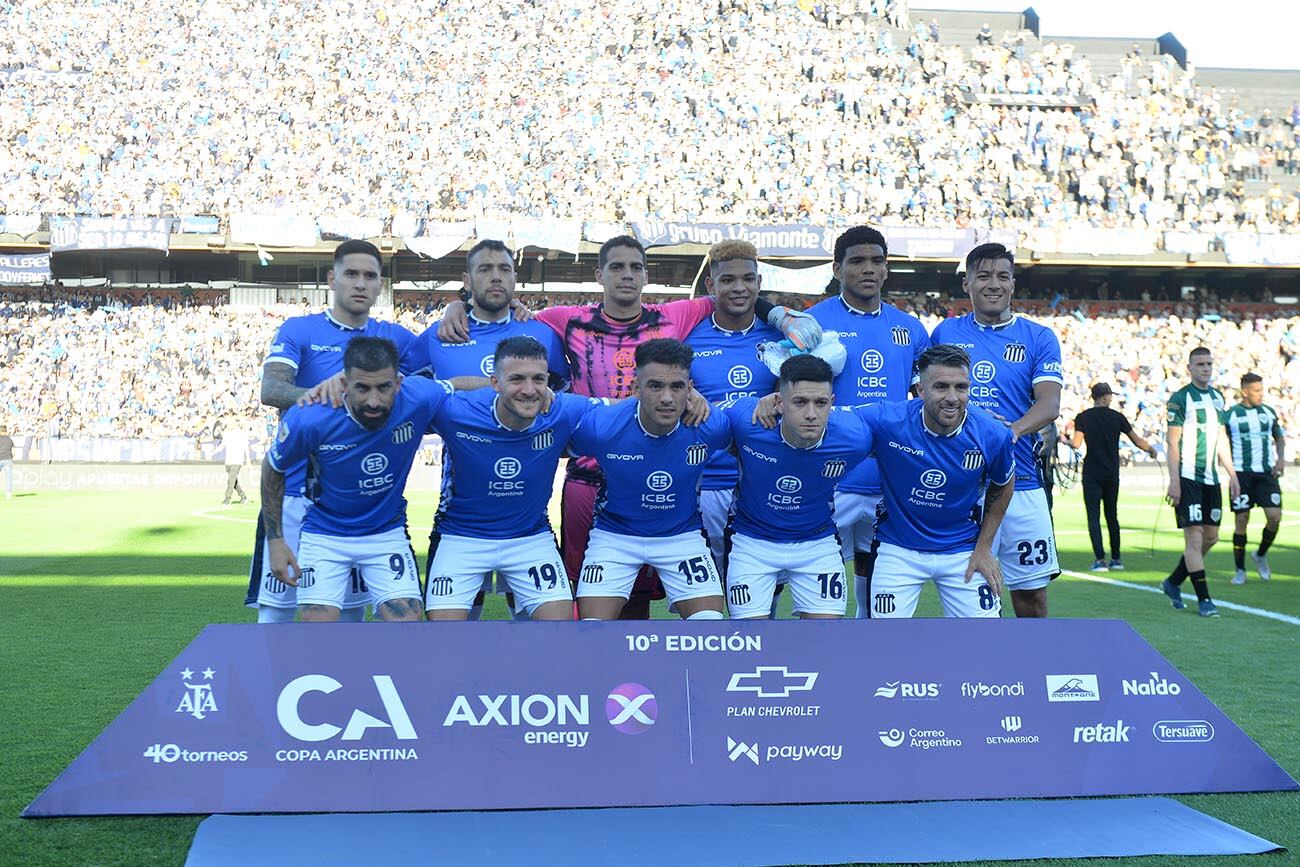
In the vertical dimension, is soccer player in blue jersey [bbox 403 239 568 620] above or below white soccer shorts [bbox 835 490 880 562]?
above

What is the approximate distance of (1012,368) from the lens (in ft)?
21.5

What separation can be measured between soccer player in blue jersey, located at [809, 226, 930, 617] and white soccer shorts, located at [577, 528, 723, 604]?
900 millimetres

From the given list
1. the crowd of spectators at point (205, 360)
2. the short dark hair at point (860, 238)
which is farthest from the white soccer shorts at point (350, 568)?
the crowd of spectators at point (205, 360)

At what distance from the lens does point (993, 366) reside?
6.57m

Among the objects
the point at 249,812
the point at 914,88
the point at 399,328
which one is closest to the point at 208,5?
the point at 914,88

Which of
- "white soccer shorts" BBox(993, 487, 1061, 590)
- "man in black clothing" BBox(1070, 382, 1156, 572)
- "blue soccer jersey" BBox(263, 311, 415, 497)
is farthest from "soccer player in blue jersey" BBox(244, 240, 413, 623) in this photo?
"man in black clothing" BBox(1070, 382, 1156, 572)

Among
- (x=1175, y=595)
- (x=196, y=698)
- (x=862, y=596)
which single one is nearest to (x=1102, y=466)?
(x=1175, y=595)

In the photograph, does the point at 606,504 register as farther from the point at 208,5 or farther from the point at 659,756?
the point at 208,5

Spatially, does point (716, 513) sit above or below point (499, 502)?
below

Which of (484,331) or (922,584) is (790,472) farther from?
(484,331)

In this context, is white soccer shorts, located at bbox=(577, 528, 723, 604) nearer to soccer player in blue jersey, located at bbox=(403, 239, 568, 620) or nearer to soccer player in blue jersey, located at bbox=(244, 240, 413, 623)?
soccer player in blue jersey, located at bbox=(403, 239, 568, 620)

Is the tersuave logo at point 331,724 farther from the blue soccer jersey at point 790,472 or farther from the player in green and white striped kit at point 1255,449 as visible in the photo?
Answer: the player in green and white striped kit at point 1255,449

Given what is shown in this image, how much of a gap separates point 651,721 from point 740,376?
7.40 ft

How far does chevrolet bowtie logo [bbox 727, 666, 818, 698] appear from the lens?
4441mm
